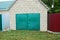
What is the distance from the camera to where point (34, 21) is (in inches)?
886

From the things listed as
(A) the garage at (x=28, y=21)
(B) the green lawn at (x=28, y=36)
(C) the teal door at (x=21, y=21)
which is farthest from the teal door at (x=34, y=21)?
(B) the green lawn at (x=28, y=36)

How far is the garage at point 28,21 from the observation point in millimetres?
22469

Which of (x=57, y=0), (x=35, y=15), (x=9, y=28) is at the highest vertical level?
(x=57, y=0)

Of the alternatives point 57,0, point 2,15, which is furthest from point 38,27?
point 57,0

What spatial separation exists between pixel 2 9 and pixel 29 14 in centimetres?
347

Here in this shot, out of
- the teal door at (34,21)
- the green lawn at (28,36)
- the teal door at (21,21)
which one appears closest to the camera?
the green lawn at (28,36)

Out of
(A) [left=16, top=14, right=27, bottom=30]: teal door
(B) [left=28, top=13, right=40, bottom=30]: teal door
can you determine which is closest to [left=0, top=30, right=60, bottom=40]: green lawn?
(B) [left=28, top=13, right=40, bottom=30]: teal door

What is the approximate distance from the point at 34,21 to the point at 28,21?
685 millimetres

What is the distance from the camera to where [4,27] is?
937 inches

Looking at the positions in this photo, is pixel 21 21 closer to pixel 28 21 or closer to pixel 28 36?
pixel 28 21

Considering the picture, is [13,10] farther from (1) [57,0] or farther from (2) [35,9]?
(1) [57,0]

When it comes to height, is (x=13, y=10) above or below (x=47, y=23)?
above

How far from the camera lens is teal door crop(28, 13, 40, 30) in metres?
22.5

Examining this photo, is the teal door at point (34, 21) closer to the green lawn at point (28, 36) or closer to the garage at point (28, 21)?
the garage at point (28, 21)
